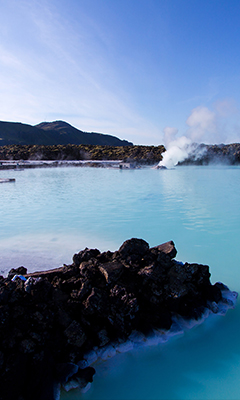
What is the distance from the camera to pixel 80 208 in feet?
26.5

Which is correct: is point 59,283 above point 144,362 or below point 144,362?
above

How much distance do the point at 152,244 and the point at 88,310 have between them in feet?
9.50

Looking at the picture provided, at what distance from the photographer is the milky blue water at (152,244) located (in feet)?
7.01

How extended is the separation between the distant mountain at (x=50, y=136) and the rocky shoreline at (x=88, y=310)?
8436 cm

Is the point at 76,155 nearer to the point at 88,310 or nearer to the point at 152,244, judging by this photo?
the point at 152,244

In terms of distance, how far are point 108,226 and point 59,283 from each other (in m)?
3.60

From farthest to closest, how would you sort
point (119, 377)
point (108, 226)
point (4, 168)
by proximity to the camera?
point (4, 168) < point (108, 226) < point (119, 377)

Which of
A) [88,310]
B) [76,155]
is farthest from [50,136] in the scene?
[88,310]

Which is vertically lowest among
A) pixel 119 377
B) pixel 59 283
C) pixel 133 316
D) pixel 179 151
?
pixel 119 377

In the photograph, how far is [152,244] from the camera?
5.06 m

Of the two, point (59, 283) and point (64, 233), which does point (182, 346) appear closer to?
point (59, 283)

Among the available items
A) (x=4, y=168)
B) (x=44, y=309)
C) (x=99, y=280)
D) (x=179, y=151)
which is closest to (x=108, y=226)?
(x=99, y=280)

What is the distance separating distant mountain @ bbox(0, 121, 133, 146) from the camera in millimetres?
90812

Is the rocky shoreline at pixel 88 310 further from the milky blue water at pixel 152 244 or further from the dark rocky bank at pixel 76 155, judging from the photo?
the dark rocky bank at pixel 76 155
